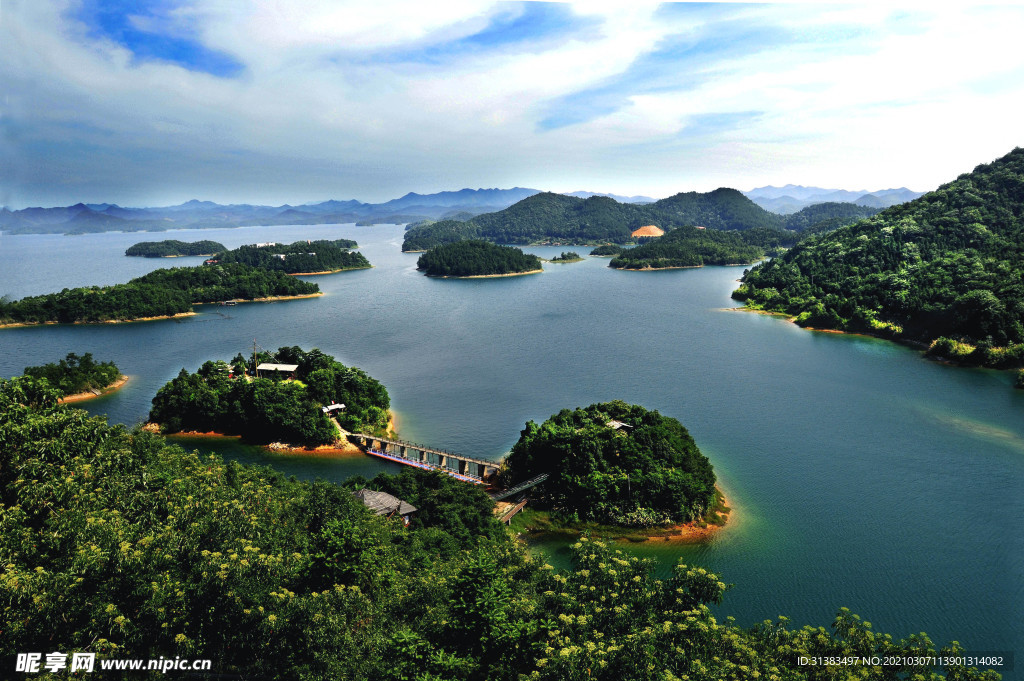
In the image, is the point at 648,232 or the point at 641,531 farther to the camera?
the point at 648,232

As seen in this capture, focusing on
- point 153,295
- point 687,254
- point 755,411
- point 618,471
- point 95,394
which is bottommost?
point 95,394

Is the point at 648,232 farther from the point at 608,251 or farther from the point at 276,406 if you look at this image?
the point at 276,406

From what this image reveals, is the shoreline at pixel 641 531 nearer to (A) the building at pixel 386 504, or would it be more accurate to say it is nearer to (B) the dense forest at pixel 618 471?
(B) the dense forest at pixel 618 471

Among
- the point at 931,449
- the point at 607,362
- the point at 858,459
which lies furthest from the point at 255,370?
the point at 931,449

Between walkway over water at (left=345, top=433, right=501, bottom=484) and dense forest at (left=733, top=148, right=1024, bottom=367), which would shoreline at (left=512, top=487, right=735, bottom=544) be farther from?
dense forest at (left=733, top=148, right=1024, bottom=367)

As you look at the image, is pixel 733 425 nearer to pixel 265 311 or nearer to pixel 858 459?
pixel 858 459

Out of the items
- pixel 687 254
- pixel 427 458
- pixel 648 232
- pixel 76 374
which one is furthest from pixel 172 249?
pixel 427 458

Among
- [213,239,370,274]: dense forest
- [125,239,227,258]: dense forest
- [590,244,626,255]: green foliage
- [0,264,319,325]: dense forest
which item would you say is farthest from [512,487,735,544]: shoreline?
[125,239,227,258]: dense forest
